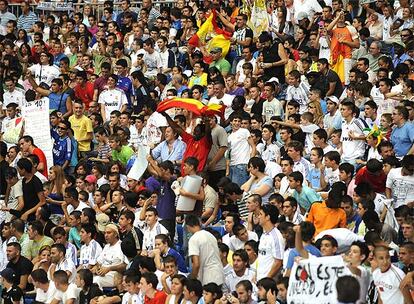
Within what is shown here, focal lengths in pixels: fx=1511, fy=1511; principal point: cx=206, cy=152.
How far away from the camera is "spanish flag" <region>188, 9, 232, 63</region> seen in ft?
91.1

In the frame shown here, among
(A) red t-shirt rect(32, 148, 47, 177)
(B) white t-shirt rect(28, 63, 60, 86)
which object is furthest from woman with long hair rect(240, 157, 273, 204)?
(B) white t-shirt rect(28, 63, 60, 86)

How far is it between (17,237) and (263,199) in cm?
351

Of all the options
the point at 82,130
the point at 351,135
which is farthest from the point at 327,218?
the point at 82,130

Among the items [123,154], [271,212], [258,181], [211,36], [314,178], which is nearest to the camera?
[271,212]

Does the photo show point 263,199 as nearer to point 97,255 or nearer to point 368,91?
point 97,255

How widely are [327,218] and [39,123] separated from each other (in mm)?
7602

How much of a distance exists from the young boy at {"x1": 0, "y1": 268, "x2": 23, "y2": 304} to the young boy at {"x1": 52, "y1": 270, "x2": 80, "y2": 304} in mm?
716

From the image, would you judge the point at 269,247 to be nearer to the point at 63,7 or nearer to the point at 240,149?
the point at 240,149

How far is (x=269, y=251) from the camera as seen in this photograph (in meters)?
17.8

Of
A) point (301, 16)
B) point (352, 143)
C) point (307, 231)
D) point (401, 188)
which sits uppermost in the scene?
point (307, 231)

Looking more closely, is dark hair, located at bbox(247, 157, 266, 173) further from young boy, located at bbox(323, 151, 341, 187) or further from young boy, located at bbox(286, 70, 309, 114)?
young boy, located at bbox(286, 70, 309, 114)

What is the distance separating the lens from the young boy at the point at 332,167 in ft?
67.3

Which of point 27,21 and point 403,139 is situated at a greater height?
point 403,139

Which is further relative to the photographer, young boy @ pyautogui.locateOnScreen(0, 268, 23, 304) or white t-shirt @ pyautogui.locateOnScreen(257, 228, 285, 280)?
young boy @ pyautogui.locateOnScreen(0, 268, 23, 304)
